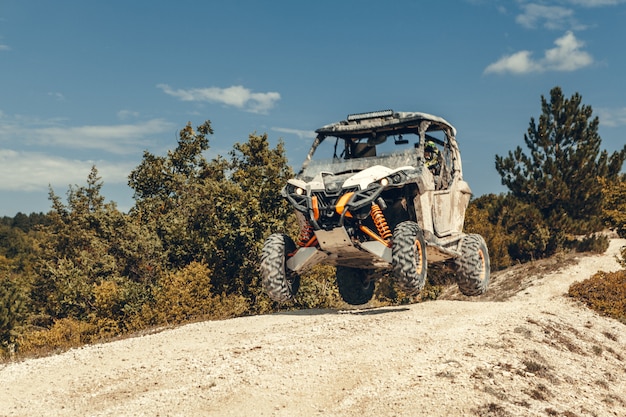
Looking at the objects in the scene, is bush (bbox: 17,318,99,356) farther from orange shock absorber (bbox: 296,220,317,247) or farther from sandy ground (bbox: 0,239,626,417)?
orange shock absorber (bbox: 296,220,317,247)

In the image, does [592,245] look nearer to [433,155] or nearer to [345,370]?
[433,155]

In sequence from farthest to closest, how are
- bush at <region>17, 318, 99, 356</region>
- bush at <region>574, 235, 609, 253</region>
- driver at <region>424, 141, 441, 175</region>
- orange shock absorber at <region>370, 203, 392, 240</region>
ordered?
bush at <region>574, 235, 609, 253</region>
bush at <region>17, 318, 99, 356</region>
driver at <region>424, 141, 441, 175</region>
orange shock absorber at <region>370, 203, 392, 240</region>

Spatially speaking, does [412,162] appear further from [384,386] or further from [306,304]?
[306,304]

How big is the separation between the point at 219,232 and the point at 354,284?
9.68m

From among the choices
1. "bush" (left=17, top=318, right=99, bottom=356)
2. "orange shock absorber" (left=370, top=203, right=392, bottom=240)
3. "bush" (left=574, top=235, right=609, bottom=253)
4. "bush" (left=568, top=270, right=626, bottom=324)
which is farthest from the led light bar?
"bush" (left=574, top=235, right=609, bottom=253)

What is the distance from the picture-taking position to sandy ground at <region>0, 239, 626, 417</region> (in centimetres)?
826

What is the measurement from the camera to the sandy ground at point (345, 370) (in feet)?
27.1

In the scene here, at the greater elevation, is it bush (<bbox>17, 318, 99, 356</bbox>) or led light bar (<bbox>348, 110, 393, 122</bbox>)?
led light bar (<bbox>348, 110, 393, 122</bbox>)

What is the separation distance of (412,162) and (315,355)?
5.38 m

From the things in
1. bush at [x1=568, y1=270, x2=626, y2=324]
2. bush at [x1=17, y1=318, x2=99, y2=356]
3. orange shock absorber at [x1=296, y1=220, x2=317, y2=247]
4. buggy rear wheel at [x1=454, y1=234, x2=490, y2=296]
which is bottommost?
bush at [x1=17, y1=318, x2=99, y2=356]

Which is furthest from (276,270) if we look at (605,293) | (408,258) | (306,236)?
(605,293)

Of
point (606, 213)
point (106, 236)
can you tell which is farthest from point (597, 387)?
point (106, 236)

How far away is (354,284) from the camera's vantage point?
17.6 meters

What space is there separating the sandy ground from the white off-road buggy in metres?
1.24
